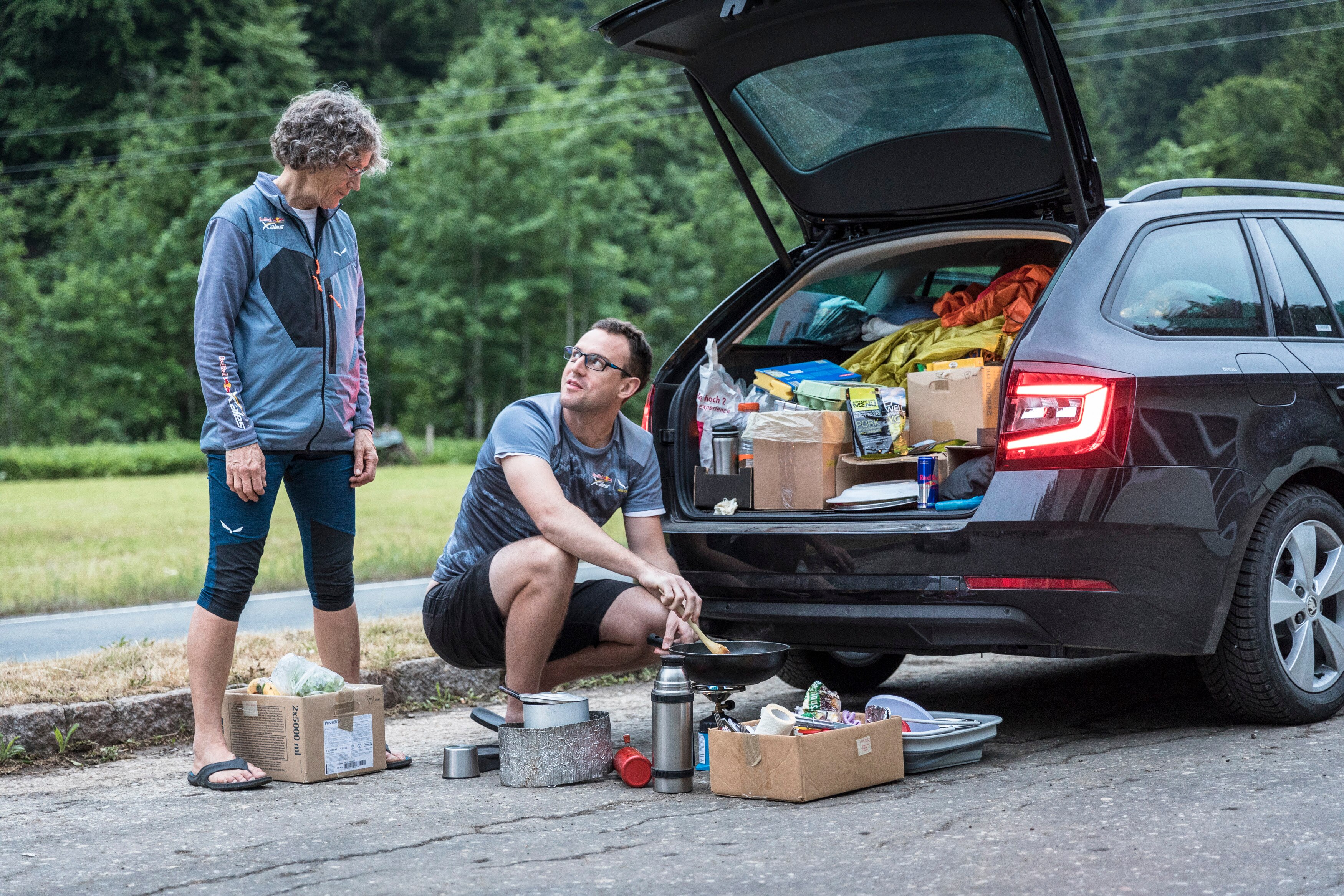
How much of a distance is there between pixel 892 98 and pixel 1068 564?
1.72 metres

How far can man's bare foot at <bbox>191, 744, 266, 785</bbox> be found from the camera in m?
3.85

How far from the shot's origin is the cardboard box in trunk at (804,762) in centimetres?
348

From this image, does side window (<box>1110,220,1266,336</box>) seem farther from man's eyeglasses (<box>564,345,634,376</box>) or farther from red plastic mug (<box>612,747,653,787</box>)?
red plastic mug (<box>612,747,653,787</box>)

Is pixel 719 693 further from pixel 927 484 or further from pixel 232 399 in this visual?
pixel 232 399

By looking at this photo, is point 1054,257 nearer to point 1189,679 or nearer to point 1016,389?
point 1016,389

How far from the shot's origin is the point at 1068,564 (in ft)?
12.0

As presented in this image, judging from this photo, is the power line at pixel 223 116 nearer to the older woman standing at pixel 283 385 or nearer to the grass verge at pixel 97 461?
the grass verge at pixel 97 461

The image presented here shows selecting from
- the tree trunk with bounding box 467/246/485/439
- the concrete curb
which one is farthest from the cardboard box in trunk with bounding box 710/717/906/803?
the tree trunk with bounding box 467/246/485/439

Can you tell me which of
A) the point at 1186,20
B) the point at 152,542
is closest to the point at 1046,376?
the point at 152,542

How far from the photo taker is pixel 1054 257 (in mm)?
4895

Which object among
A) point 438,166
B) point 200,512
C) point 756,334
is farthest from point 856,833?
point 438,166

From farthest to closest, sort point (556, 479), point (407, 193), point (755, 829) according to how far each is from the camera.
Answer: point (407, 193)
point (556, 479)
point (755, 829)

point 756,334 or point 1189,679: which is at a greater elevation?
point 756,334

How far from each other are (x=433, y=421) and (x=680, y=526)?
43609mm
